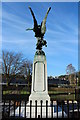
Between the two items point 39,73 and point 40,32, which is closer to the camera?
point 39,73

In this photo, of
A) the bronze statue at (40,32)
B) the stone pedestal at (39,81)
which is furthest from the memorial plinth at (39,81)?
the bronze statue at (40,32)

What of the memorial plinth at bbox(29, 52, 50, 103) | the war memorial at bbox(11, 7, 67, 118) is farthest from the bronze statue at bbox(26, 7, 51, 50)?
the memorial plinth at bbox(29, 52, 50, 103)

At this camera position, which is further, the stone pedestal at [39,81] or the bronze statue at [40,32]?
the bronze statue at [40,32]

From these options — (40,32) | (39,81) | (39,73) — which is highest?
(40,32)

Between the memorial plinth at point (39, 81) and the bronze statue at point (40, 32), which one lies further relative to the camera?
the bronze statue at point (40, 32)

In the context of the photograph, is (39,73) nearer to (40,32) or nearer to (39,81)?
(39,81)

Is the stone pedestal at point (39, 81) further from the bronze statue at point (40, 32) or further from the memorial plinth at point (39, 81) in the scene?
the bronze statue at point (40, 32)

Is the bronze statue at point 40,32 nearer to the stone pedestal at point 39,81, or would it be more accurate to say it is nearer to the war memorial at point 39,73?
the war memorial at point 39,73

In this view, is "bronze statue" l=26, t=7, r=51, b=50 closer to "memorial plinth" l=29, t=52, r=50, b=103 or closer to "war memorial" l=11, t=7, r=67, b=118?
"war memorial" l=11, t=7, r=67, b=118

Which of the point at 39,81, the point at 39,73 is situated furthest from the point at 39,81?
the point at 39,73

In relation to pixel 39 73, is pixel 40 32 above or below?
above

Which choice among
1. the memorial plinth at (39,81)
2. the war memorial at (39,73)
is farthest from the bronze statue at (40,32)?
the memorial plinth at (39,81)

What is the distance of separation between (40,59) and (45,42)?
1.21m

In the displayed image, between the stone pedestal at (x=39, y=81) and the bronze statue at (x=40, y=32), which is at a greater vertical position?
the bronze statue at (x=40, y=32)
